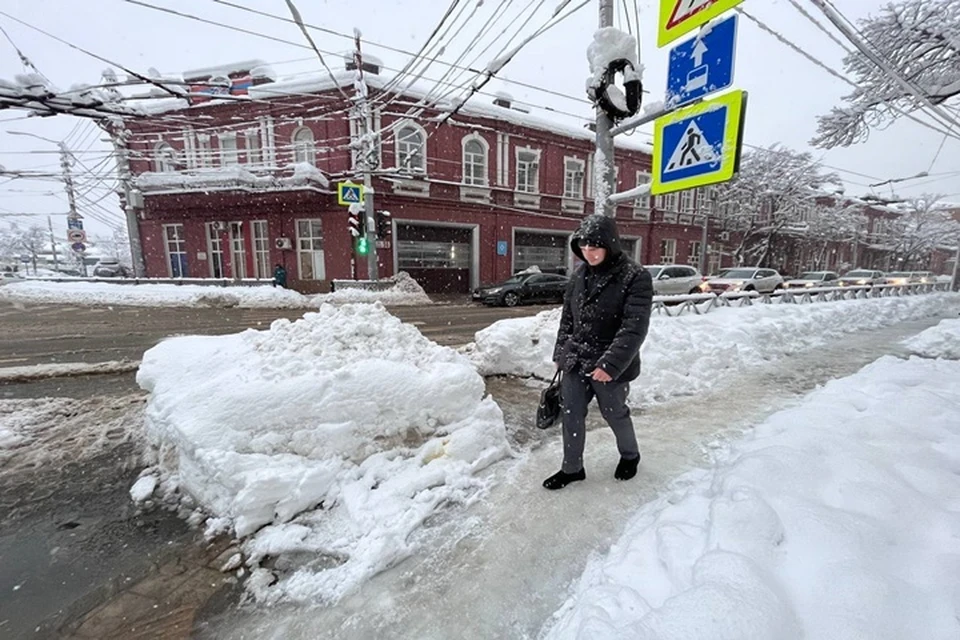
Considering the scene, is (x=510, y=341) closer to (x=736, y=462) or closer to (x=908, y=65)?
(x=736, y=462)

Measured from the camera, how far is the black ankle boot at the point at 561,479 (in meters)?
2.61

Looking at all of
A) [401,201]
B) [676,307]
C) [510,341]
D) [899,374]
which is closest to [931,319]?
[676,307]

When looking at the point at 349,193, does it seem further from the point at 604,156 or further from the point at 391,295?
the point at 604,156

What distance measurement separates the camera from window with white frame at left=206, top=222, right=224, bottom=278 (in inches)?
747

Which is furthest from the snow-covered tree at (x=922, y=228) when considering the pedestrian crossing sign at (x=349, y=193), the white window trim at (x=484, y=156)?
the pedestrian crossing sign at (x=349, y=193)

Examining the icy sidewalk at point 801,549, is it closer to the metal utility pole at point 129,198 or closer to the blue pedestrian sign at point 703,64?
the blue pedestrian sign at point 703,64

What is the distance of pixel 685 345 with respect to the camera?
17.2 feet

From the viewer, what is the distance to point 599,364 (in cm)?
237

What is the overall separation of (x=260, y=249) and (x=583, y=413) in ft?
64.3

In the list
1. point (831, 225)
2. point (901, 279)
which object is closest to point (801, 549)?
point (901, 279)

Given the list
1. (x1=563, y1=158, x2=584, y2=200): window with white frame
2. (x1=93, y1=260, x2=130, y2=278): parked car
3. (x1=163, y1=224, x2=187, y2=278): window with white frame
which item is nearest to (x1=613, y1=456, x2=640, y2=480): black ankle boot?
(x1=563, y1=158, x2=584, y2=200): window with white frame

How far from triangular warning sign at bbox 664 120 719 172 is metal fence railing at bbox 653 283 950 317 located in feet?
9.69

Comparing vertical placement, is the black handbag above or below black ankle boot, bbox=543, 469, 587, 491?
above

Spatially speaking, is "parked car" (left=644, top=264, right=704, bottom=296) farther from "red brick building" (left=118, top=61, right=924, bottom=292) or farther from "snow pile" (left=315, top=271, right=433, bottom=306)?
"snow pile" (left=315, top=271, right=433, bottom=306)
